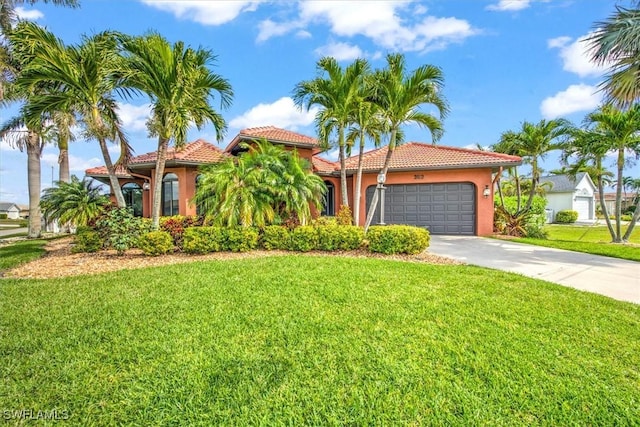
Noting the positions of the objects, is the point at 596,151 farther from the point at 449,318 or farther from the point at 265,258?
the point at 265,258

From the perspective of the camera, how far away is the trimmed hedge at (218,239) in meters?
9.25

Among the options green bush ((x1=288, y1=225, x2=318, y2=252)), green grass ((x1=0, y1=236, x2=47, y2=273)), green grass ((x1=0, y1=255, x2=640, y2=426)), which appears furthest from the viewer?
green bush ((x1=288, y1=225, x2=318, y2=252))

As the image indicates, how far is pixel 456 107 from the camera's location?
10.9 m

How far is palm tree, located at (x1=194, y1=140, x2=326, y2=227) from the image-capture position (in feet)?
32.4

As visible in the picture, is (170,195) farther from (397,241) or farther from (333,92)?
(397,241)

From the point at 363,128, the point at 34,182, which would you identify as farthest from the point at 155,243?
the point at 34,182

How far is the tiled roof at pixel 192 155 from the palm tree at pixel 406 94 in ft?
24.4

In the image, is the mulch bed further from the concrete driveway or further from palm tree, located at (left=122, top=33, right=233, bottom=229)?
palm tree, located at (left=122, top=33, right=233, bottom=229)

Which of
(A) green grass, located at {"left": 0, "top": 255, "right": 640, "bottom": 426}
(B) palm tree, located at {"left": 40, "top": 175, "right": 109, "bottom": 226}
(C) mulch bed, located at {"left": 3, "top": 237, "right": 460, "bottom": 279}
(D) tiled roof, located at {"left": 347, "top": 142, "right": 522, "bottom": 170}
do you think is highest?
(D) tiled roof, located at {"left": 347, "top": 142, "right": 522, "bottom": 170}

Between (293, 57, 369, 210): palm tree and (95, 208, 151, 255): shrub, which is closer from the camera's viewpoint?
(95, 208, 151, 255): shrub

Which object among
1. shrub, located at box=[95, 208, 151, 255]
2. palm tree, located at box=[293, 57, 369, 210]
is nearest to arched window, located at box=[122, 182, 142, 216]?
shrub, located at box=[95, 208, 151, 255]

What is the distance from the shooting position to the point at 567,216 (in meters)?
31.1

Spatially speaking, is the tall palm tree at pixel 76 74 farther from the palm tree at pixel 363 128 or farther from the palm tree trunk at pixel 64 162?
the palm tree trunk at pixel 64 162

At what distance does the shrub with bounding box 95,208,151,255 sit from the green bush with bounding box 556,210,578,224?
37631 millimetres
